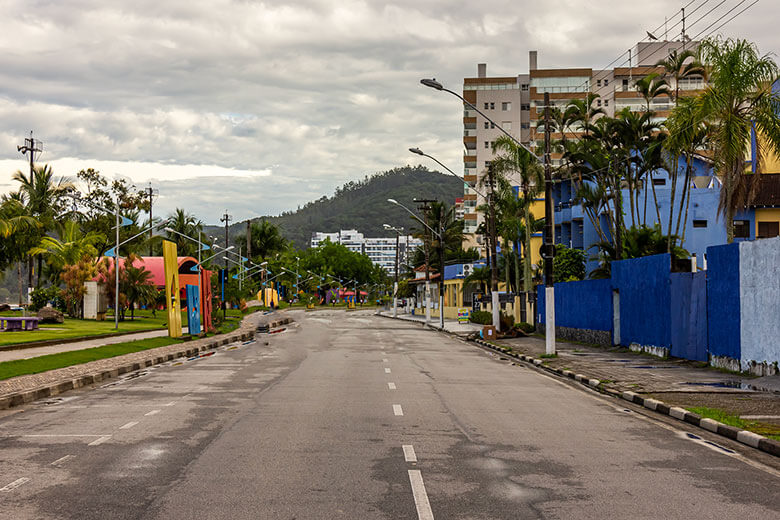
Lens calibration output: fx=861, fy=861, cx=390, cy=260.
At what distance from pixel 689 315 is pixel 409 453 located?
17.3 metres

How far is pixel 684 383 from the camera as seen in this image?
64.0ft

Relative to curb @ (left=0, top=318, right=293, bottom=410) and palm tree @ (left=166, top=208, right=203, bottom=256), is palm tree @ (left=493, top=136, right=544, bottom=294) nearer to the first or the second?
curb @ (left=0, top=318, right=293, bottom=410)

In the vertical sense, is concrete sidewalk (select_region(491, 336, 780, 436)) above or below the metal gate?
below

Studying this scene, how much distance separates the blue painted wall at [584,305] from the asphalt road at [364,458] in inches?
663

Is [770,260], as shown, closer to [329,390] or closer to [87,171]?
[329,390]

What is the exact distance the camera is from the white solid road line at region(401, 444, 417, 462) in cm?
1012

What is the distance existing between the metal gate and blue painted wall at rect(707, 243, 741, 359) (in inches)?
20.5

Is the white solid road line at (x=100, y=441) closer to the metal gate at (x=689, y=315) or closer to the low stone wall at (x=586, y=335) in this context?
the metal gate at (x=689, y=315)

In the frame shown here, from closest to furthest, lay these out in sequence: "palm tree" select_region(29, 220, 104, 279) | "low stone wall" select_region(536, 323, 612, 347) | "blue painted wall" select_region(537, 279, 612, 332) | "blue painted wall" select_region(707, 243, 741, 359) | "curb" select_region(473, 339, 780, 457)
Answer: "curb" select_region(473, 339, 780, 457) → "blue painted wall" select_region(707, 243, 741, 359) → "low stone wall" select_region(536, 323, 612, 347) → "blue painted wall" select_region(537, 279, 612, 332) → "palm tree" select_region(29, 220, 104, 279)

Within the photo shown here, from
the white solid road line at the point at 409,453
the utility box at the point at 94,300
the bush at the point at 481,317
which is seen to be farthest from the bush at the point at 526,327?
the white solid road line at the point at 409,453

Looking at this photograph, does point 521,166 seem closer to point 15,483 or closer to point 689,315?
point 689,315

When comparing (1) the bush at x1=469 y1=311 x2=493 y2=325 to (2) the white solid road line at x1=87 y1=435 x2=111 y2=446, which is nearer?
(2) the white solid road line at x1=87 y1=435 x2=111 y2=446

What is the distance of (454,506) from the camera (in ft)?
25.3

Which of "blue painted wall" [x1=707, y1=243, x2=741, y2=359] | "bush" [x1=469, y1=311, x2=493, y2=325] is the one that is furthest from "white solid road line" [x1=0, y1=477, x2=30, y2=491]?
"bush" [x1=469, y1=311, x2=493, y2=325]
